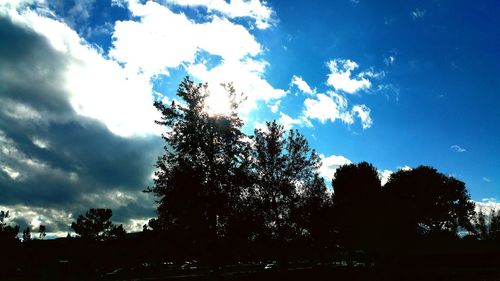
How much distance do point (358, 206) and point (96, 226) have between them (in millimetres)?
91852

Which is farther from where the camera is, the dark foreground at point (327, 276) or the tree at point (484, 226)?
the tree at point (484, 226)

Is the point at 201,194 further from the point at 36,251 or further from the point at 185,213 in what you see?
the point at 36,251

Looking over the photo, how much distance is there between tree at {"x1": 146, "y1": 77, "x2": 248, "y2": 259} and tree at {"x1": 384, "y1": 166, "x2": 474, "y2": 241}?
35.4 metres

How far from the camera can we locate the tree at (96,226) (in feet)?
335

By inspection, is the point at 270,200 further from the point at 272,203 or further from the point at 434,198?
the point at 434,198

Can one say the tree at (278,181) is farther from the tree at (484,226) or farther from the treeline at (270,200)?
the tree at (484,226)

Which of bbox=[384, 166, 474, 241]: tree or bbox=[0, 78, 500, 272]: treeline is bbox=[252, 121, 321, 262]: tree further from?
bbox=[384, 166, 474, 241]: tree

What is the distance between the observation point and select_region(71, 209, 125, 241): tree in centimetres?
10219

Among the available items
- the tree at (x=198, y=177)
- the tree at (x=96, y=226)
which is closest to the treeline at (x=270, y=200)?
the tree at (x=198, y=177)

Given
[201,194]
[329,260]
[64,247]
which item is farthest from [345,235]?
[64,247]

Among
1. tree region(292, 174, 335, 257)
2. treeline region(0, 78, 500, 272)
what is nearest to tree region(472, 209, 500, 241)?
treeline region(0, 78, 500, 272)

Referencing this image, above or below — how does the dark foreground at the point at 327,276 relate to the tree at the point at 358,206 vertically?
below

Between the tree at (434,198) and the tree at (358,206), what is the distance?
515 centimetres

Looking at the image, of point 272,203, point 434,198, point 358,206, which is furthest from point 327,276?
point 434,198
